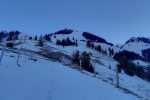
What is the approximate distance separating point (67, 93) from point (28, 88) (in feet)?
6.88

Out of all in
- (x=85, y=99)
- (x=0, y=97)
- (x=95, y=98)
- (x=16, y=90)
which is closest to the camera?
(x=0, y=97)

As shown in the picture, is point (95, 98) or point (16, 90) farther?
point (95, 98)

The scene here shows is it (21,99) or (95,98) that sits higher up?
(21,99)

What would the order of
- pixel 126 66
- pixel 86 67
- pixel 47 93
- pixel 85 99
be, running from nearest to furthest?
pixel 47 93
pixel 85 99
pixel 86 67
pixel 126 66

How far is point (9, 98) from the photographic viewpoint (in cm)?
852

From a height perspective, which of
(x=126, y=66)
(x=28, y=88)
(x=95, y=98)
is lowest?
(x=126, y=66)

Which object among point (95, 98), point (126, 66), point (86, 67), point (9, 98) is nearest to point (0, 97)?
point (9, 98)

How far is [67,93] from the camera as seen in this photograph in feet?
38.7

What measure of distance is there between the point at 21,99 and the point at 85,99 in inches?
146

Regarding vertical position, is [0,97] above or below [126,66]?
above

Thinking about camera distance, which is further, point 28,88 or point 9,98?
point 28,88

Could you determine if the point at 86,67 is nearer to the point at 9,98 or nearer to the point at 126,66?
the point at 9,98

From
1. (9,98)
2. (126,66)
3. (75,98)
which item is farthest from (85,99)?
(126,66)

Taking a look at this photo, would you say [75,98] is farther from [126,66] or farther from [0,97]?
[126,66]
